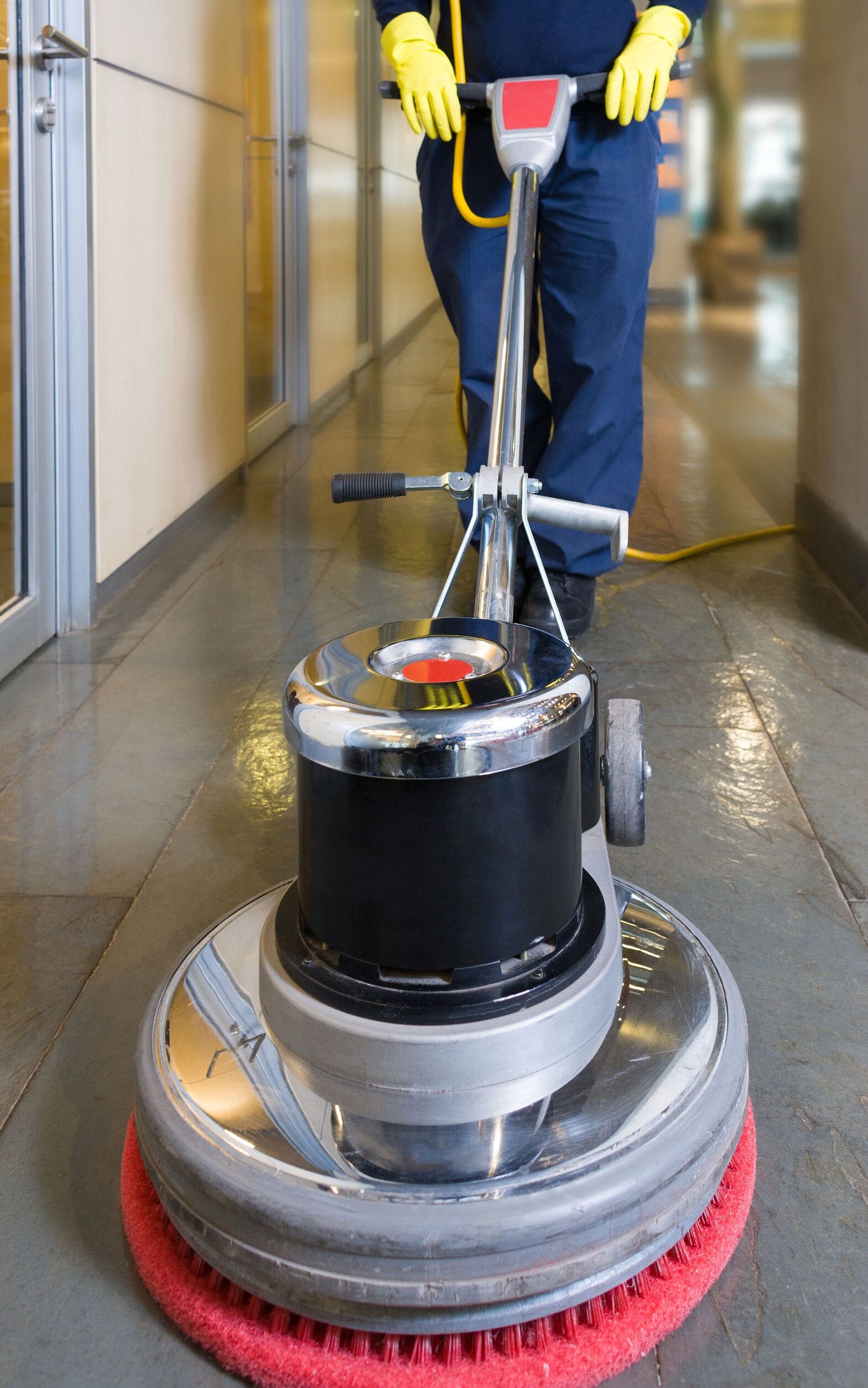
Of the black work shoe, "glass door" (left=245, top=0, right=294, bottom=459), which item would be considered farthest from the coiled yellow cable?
"glass door" (left=245, top=0, right=294, bottom=459)

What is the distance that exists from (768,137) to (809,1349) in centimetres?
207

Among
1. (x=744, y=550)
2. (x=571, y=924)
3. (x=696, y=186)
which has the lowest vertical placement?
(x=571, y=924)

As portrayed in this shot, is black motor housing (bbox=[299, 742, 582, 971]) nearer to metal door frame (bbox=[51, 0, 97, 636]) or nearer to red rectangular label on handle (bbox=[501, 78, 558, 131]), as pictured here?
red rectangular label on handle (bbox=[501, 78, 558, 131])

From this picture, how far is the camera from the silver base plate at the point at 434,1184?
0.68 metres

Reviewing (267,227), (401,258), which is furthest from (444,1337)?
(401,258)

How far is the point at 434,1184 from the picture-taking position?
696 millimetres

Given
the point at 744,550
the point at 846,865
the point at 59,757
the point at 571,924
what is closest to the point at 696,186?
the point at 744,550

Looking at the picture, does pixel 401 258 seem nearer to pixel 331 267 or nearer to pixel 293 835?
pixel 331 267

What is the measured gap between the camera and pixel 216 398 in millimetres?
3115

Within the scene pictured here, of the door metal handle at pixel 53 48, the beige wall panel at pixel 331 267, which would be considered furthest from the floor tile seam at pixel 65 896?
the beige wall panel at pixel 331 267

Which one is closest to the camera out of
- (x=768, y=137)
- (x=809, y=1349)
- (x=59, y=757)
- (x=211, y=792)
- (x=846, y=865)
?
(x=809, y=1349)

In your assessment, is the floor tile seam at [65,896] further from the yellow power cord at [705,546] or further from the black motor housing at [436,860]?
the yellow power cord at [705,546]

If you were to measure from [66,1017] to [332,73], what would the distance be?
180 inches

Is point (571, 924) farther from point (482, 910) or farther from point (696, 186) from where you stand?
point (696, 186)
